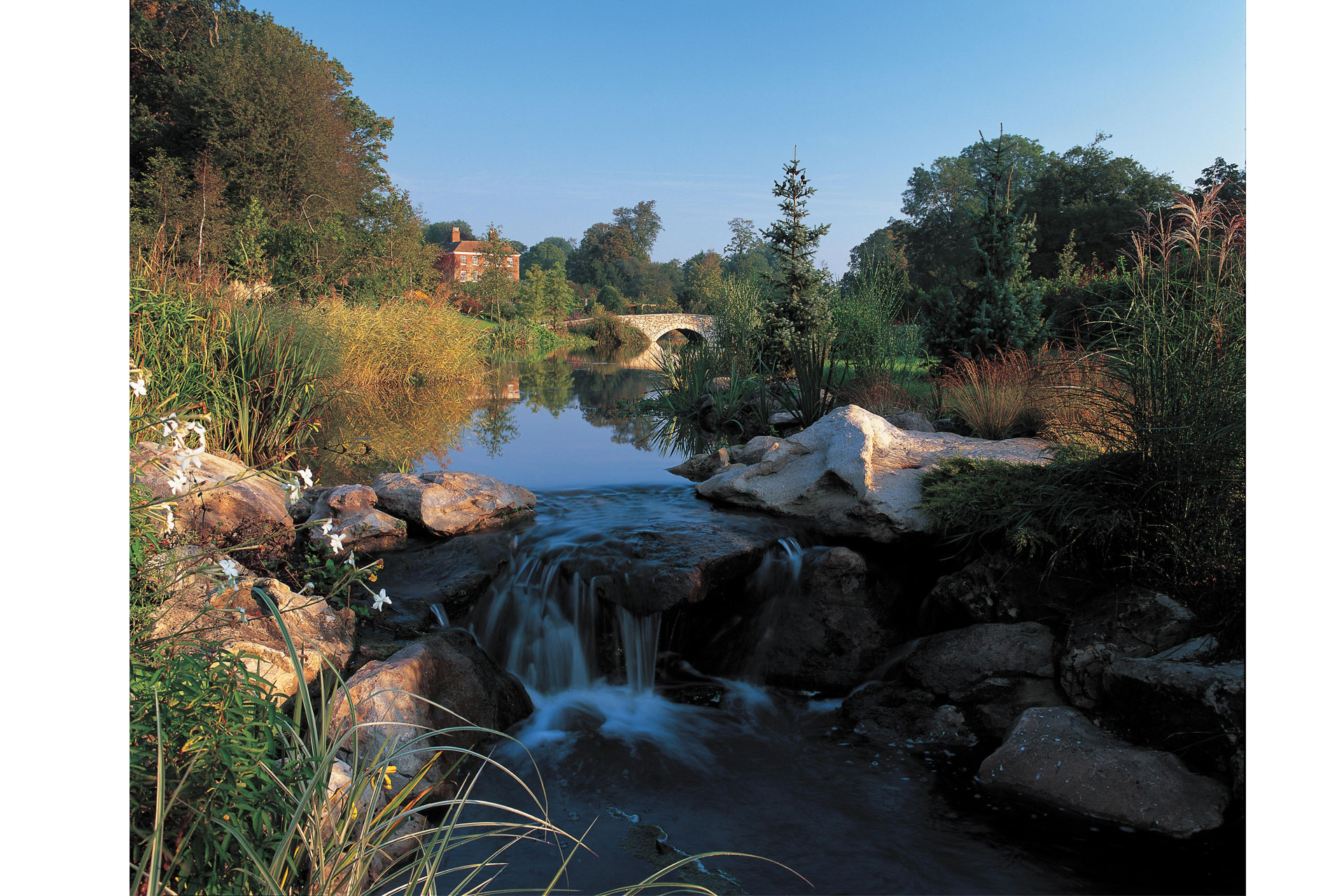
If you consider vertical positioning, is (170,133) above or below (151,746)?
above

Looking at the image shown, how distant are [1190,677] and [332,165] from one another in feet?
101

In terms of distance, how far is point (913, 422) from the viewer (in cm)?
933

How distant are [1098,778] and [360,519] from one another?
500 centimetres

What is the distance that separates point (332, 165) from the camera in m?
28.3

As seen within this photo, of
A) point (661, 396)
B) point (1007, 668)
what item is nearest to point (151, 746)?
point (1007, 668)

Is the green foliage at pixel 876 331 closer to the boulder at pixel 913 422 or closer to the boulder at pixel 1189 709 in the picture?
the boulder at pixel 913 422

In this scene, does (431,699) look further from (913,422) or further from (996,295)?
(996,295)

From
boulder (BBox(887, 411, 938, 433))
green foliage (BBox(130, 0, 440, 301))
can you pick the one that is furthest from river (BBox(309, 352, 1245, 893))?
green foliage (BBox(130, 0, 440, 301))

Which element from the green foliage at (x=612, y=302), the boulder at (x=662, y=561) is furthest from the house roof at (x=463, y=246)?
the boulder at (x=662, y=561)

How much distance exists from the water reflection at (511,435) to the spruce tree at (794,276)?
3.07 metres

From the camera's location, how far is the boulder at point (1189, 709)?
3.43 m

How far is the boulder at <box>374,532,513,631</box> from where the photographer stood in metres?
4.98
